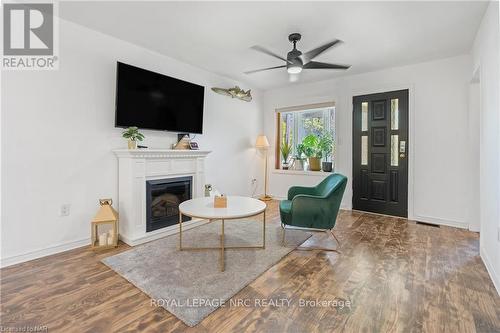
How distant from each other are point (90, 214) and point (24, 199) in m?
0.63

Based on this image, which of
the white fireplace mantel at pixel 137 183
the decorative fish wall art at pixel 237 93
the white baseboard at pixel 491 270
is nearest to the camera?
the white baseboard at pixel 491 270

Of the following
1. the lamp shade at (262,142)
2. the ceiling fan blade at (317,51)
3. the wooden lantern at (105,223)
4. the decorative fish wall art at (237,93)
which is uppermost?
the decorative fish wall art at (237,93)

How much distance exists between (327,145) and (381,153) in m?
1.11

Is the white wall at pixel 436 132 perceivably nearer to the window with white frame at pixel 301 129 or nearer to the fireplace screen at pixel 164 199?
the window with white frame at pixel 301 129

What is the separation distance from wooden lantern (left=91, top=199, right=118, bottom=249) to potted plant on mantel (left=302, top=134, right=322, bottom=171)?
12.1ft

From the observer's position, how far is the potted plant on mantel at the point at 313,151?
Result: 5.00 metres

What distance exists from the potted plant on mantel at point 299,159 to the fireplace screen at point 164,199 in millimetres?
2602

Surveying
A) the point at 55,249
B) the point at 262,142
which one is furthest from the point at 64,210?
the point at 262,142

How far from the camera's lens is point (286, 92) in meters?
5.30

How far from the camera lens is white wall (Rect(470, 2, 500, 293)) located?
201 centimetres

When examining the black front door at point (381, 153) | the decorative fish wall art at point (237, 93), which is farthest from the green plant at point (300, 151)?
the decorative fish wall art at point (237, 93)

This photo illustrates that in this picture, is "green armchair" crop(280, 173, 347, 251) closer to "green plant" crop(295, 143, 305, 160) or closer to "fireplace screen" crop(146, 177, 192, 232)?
"fireplace screen" crop(146, 177, 192, 232)

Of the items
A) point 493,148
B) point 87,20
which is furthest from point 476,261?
point 87,20

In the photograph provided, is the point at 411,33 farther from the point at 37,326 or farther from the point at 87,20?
the point at 37,326
